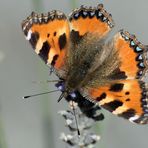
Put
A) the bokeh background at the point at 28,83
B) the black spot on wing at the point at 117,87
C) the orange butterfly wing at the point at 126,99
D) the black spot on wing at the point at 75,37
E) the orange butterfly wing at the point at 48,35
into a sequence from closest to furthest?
the orange butterfly wing at the point at 126,99 < the black spot on wing at the point at 117,87 < the orange butterfly wing at the point at 48,35 < the black spot on wing at the point at 75,37 < the bokeh background at the point at 28,83

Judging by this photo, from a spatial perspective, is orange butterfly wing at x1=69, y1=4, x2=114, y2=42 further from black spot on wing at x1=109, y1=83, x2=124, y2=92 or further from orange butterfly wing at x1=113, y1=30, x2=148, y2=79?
black spot on wing at x1=109, y1=83, x2=124, y2=92

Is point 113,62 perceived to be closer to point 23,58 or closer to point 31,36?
point 31,36

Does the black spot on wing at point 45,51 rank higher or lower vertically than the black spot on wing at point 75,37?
lower

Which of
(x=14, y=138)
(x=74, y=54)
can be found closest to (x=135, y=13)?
(x=14, y=138)

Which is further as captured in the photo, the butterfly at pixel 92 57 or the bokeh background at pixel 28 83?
the bokeh background at pixel 28 83

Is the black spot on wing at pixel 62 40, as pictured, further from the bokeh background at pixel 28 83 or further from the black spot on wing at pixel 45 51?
the bokeh background at pixel 28 83

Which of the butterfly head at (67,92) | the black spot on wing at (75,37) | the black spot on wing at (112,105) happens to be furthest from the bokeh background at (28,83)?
the black spot on wing at (112,105)
